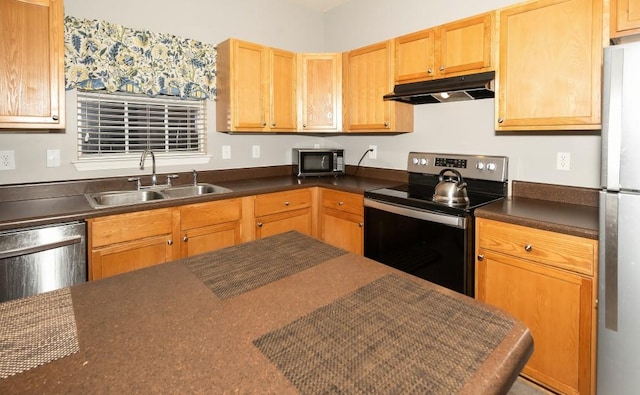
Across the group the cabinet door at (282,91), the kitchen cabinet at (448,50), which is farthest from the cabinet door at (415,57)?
the cabinet door at (282,91)

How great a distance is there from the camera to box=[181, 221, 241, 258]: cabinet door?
2420 mm

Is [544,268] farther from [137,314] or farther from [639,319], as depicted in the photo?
[137,314]

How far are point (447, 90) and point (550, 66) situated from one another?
1.90 feet

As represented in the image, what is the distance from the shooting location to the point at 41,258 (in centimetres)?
184

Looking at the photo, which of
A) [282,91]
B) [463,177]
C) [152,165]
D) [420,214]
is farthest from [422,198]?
[152,165]

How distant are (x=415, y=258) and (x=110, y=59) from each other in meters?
2.50

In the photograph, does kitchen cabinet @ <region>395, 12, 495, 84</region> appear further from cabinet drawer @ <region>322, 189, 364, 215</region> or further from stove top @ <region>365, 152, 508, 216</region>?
cabinet drawer @ <region>322, 189, 364, 215</region>

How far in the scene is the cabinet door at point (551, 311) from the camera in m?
1.69

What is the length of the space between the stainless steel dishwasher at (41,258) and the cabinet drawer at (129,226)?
0.22ft

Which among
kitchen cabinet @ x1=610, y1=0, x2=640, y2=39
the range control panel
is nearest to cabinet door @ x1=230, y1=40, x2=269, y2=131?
the range control panel

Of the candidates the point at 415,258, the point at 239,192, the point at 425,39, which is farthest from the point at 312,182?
the point at 425,39

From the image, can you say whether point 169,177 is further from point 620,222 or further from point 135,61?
point 620,222

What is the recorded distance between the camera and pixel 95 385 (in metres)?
0.60

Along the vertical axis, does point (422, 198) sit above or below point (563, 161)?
below
